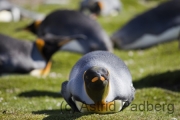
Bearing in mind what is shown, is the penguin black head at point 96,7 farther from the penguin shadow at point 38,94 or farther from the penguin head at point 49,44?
the penguin shadow at point 38,94

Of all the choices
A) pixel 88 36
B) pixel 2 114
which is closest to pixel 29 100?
pixel 2 114

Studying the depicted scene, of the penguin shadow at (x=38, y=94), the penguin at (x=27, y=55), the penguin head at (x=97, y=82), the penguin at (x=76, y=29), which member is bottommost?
the penguin shadow at (x=38, y=94)

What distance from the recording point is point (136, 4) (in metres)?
35.6

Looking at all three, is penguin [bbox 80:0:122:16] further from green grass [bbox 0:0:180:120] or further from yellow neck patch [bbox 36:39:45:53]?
yellow neck patch [bbox 36:39:45:53]

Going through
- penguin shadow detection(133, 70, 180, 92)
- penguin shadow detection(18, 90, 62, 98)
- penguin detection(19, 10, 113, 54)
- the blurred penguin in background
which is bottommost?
penguin shadow detection(18, 90, 62, 98)

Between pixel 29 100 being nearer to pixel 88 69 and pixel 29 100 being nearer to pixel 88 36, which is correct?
pixel 88 69

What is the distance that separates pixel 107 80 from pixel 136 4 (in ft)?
96.0

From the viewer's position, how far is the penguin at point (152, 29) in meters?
17.2

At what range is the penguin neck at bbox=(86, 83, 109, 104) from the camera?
275 inches

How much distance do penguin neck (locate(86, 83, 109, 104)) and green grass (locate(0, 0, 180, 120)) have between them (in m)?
0.28

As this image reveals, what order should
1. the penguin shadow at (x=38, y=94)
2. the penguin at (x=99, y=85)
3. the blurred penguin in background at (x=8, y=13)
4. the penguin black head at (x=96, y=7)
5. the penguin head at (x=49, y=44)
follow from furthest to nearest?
the penguin black head at (x=96, y=7) < the blurred penguin in background at (x=8, y=13) < the penguin head at (x=49, y=44) < the penguin shadow at (x=38, y=94) < the penguin at (x=99, y=85)

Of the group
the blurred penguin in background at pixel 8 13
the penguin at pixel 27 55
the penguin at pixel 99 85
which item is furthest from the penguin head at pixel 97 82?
the blurred penguin in background at pixel 8 13

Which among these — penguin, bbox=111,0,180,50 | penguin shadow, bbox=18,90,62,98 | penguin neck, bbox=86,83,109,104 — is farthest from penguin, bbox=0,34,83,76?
penguin neck, bbox=86,83,109,104

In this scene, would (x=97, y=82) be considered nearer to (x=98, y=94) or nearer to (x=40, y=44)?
(x=98, y=94)
